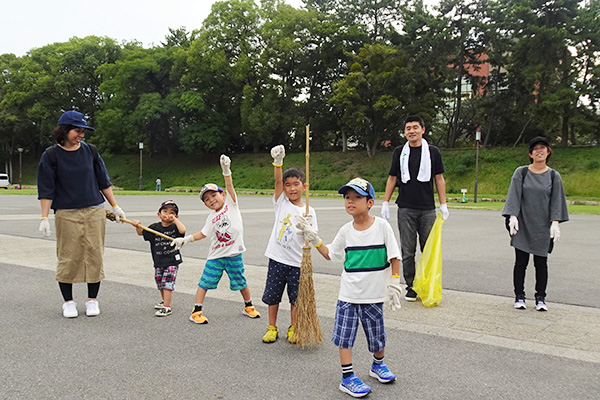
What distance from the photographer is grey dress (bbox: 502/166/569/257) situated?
5477mm

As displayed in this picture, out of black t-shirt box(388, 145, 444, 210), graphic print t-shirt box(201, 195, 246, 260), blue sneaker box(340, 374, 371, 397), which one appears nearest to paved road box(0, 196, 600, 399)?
blue sneaker box(340, 374, 371, 397)

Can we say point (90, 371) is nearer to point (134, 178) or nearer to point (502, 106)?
point (502, 106)

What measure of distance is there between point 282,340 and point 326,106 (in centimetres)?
4470

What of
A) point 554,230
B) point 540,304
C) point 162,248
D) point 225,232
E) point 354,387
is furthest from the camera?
point 554,230

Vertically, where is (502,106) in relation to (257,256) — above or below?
above

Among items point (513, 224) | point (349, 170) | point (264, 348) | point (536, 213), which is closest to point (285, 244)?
point (264, 348)

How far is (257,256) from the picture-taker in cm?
879

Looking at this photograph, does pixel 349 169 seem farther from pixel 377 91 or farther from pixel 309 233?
pixel 309 233

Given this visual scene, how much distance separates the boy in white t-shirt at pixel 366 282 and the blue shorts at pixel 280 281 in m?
0.87

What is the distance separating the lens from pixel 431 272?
549cm

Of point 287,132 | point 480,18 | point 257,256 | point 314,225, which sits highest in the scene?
point 480,18

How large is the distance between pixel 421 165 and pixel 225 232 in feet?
7.54

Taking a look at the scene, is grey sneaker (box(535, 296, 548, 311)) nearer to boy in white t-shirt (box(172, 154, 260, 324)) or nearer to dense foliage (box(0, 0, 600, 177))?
boy in white t-shirt (box(172, 154, 260, 324))

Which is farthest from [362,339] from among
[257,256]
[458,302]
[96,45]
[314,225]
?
[96,45]
